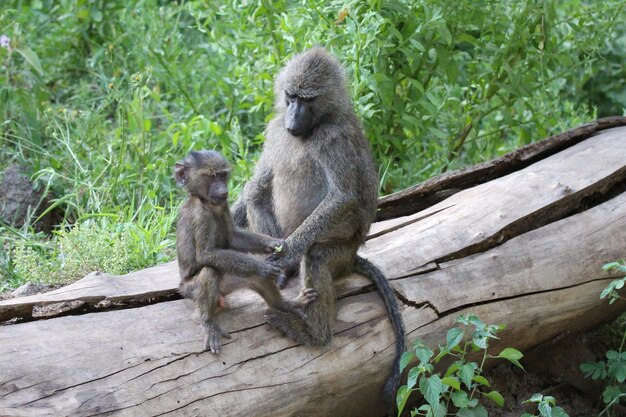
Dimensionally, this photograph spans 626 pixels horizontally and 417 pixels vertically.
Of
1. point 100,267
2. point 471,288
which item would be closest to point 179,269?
point 100,267

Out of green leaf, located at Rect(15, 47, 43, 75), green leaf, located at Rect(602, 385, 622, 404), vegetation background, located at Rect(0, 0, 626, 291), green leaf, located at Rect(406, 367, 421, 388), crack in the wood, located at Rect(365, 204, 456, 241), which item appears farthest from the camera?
green leaf, located at Rect(15, 47, 43, 75)

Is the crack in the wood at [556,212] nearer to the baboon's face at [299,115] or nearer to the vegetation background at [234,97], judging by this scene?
the baboon's face at [299,115]

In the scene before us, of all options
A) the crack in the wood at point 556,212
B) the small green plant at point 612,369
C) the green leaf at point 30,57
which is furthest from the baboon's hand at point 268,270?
the green leaf at point 30,57

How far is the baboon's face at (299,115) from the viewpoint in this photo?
4.82m

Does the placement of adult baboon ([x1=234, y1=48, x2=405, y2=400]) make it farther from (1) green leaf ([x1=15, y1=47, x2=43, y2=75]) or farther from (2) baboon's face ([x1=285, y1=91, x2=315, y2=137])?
(1) green leaf ([x1=15, y1=47, x2=43, y2=75])

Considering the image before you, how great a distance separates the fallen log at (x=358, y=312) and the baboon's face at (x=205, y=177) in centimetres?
48

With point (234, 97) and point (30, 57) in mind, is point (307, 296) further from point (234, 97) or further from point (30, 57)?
point (30, 57)

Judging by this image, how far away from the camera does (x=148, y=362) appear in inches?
154

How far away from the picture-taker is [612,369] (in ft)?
16.3

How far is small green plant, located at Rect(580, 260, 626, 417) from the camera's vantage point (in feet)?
15.7

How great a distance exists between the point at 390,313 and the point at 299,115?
46.0 inches

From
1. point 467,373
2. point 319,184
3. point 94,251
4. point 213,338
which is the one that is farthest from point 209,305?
point 94,251

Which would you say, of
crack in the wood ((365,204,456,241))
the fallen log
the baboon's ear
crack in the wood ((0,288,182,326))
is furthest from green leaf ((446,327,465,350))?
the baboon's ear

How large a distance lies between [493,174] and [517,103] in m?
0.97
